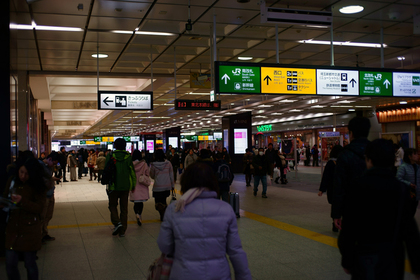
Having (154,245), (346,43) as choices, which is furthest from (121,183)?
(346,43)

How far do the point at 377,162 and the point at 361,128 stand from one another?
1366mm

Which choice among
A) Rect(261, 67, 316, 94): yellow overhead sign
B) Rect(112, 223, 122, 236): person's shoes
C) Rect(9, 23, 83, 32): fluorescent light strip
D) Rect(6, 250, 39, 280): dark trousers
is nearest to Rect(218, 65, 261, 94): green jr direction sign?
Rect(261, 67, 316, 94): yellow overhead sign

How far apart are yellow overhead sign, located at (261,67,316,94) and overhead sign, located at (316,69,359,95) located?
6.6 inches

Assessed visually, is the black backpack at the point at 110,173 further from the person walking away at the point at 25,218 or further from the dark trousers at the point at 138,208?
the person walking away at the point at 25,218

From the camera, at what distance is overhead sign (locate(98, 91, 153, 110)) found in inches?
442

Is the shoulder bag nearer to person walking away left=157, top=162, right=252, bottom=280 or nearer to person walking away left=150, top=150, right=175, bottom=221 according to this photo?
person walking away left=157, top=162, right=252, bottom=280

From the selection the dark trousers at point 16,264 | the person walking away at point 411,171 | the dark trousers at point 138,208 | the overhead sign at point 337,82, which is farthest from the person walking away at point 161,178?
the person walking away at point 411,171

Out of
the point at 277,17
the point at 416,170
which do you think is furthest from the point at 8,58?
the point at 416,170

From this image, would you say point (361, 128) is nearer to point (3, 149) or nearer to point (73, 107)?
point (3, 149)

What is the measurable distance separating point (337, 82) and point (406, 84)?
1.86 meters

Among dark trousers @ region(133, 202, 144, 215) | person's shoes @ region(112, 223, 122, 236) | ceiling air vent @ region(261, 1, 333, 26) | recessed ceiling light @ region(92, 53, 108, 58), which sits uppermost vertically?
recessed ceiling light @ region(92, 53, 108, 58)

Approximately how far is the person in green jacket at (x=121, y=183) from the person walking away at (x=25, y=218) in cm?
318

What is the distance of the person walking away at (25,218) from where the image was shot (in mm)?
3859

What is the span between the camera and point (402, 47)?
1166cm
